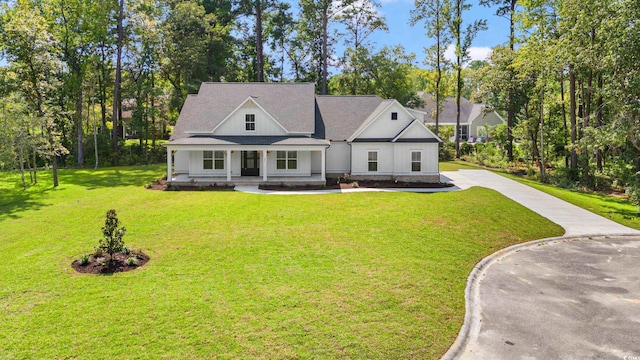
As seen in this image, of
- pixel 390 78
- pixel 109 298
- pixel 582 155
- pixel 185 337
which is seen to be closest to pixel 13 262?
pixel 109 298

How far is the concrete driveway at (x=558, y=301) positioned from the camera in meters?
6.92

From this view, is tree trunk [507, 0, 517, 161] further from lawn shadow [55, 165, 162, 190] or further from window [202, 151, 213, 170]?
lawn shadow [55, 165, 162, 190]

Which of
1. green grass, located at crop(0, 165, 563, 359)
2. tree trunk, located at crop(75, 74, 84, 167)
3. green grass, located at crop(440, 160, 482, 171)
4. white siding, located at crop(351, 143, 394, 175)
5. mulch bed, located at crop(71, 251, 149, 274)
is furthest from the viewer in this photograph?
tree trunk, located at crop(75, 74, 84, 167)

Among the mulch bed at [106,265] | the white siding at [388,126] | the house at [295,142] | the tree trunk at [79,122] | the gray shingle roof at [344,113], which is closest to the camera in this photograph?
the mulch bed at [106,265]

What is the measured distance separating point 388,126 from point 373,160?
8.05 feet

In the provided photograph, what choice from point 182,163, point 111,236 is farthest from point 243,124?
point 111,236

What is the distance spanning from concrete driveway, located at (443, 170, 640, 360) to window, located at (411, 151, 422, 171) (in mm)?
11044

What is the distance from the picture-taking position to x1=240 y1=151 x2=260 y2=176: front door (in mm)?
25828

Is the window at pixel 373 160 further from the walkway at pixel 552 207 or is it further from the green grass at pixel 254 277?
the green grass at pixel 254 277

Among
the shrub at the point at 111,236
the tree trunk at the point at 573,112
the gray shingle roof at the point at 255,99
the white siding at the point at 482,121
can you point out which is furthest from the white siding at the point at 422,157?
the white siding at the point at 482,121

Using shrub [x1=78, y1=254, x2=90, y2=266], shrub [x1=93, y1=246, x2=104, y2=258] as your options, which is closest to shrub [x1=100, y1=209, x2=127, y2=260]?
shrub [x1=93, y1=246, x2=104, y2=258]

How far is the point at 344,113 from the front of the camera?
28.3m

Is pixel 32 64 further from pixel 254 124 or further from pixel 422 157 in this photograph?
pixel 422 157

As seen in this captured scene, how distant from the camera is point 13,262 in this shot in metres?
10.6
